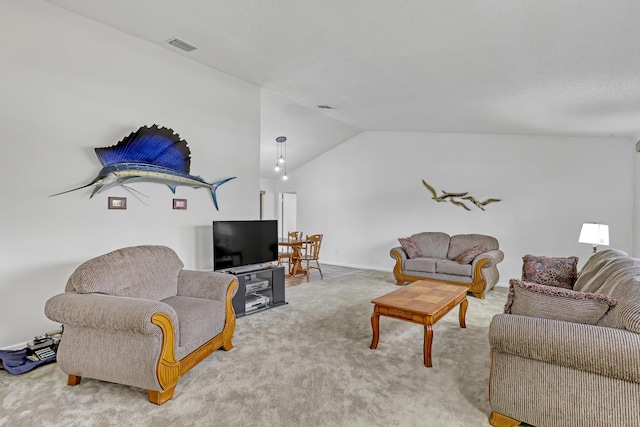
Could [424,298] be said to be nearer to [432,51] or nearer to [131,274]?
[432,51]


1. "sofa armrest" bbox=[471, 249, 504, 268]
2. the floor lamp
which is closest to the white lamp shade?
the floor lamp

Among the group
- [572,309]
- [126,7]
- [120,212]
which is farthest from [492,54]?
[120,212]

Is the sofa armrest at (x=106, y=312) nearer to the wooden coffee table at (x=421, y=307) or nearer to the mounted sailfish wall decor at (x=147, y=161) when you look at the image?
the mounted sailfish wall decor at (x=147, y=161)

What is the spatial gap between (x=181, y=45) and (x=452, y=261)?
16.3 ft

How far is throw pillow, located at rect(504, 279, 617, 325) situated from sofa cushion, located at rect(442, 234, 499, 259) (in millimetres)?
3789

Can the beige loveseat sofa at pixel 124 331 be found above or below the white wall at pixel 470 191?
below

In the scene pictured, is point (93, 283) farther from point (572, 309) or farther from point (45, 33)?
point (572, 309)

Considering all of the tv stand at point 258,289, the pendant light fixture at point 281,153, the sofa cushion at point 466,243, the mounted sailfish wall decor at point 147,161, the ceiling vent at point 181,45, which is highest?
the ceiling vent at point 181,45

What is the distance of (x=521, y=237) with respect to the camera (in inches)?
230

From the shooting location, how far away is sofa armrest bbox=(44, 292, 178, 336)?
6.89 feet

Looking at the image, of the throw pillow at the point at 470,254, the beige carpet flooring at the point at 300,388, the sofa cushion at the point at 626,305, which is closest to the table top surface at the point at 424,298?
the beige carpet flooring at the point at 300,388

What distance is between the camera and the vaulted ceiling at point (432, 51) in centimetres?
238

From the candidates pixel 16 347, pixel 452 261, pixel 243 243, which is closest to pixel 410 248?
pixel 452 261

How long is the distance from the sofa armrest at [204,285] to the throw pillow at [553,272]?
3.32 metres
